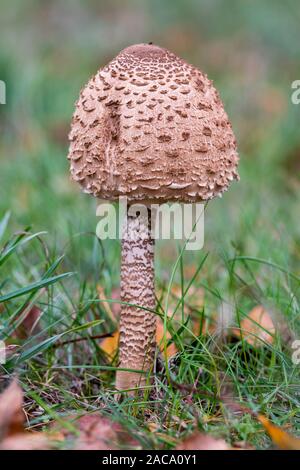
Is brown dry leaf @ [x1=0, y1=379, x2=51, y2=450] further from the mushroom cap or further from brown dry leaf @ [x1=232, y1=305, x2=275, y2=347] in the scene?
brown dry leaf @ [x1=232, y1=305, x2=275, y2=347]

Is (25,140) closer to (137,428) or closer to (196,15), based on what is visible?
(137,428)

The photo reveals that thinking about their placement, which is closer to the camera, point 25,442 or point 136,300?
point 25,442

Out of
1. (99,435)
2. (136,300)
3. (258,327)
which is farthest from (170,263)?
(99,435)

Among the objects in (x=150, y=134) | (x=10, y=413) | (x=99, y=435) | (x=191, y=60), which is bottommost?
(x=99, y=435)

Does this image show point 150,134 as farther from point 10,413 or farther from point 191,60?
point 191,60

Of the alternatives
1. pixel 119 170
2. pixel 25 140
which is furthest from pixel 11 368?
pixel 25 140

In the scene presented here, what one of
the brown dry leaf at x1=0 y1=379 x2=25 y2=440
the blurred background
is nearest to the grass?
the blurred background
